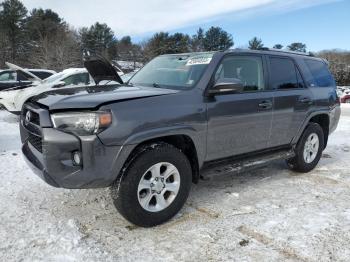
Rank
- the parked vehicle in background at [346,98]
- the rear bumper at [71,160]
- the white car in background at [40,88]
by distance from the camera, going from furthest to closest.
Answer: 1. the parked vehicle in background at [346,98]
2. the white car in background at [40,88]
3. the rear bumper at [71,160]

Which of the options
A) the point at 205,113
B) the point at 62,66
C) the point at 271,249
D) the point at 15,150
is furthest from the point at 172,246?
the point at 62,66

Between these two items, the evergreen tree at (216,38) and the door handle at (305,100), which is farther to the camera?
the evergreen tree at (216,38)

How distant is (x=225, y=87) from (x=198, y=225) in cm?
145

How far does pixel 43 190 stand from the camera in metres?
4.75

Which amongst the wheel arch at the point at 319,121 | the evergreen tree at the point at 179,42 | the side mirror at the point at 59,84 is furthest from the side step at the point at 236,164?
the evergreen tree at the point at 179,42

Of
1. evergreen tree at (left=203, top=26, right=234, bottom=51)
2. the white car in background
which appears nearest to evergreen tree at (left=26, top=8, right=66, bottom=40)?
evergreen tree at (left=203, top=26, right=234, bottom=51)

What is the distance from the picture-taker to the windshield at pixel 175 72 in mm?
4336

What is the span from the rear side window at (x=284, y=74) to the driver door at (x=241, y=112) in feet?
0.69

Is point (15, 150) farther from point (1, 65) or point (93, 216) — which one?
point (1, 65)

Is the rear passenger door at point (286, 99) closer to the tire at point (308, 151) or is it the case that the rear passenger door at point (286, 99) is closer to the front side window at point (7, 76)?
the tire at point (308, 151)

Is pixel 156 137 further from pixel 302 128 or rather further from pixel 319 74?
pixel 319 74

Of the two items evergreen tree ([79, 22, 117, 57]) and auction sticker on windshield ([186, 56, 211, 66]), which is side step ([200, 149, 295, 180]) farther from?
evergreen tree ([79, 22, 117, 57])

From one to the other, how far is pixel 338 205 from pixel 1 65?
142 ft

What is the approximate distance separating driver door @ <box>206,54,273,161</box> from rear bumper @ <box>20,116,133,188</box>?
1.24 m
